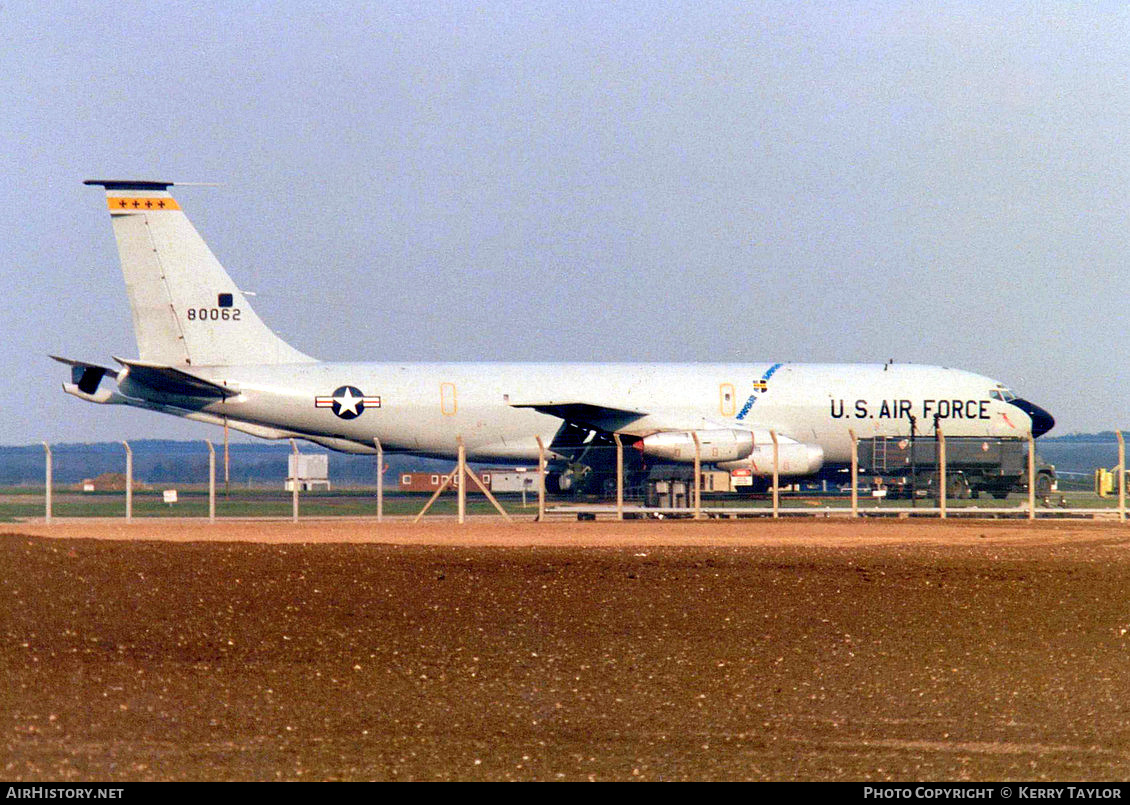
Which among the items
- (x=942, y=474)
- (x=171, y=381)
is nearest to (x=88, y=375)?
(x=171, y=381)

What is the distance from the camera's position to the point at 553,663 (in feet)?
34.6

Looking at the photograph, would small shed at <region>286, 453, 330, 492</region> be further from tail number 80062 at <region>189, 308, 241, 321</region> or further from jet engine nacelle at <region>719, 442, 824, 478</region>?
jet engine nacelle at <region>719, 442, 824, 478</region>

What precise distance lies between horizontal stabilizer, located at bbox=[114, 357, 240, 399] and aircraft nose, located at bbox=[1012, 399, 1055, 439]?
19.3m

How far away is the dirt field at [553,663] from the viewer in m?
7.84

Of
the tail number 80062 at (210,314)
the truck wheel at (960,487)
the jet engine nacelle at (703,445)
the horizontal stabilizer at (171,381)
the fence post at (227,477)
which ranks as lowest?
the truck wheel at (960,487)

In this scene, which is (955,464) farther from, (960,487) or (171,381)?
(171,381)

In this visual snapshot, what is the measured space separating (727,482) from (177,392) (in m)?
12.4

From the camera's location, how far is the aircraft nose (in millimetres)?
Answer: 36219

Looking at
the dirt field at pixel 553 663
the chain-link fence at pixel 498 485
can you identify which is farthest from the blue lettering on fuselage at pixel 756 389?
the dirt field at pixel 553 663

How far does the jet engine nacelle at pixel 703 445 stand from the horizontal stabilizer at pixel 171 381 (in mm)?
9640

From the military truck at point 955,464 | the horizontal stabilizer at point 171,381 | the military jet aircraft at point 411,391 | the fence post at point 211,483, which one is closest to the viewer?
the fence post at point 211,483

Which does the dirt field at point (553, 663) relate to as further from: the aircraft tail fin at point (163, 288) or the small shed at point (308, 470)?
the aircraft tail fin at point (163, 288)

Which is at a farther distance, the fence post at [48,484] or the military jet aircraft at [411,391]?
the military jet aircraft at [411,391]

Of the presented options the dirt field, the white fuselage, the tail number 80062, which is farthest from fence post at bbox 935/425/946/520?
the tail number 80062
